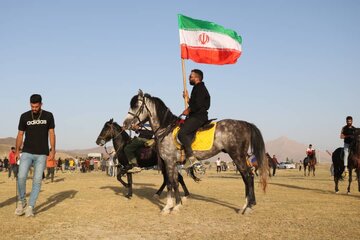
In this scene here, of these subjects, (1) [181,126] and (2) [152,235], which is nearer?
(2) [152,235]

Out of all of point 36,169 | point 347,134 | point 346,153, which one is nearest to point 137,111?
point 36,169

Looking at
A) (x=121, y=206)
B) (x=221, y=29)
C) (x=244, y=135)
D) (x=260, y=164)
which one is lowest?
(x=121, y=206)

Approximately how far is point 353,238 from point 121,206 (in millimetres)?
6575

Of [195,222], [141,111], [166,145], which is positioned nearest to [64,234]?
[195,222]

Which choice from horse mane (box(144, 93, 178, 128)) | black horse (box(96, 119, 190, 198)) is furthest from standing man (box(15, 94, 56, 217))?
black horse (box(96, 119, 190, 198))

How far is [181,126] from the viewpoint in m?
9.84

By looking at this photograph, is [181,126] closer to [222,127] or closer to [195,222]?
[222,127]

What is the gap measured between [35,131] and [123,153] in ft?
18.8

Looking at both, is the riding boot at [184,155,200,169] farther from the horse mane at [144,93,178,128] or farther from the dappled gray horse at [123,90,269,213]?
the horse mane at [144,93,178,128]

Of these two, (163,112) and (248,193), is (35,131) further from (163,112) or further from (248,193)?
(248,193)

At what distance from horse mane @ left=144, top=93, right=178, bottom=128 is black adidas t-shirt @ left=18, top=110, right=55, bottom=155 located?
298 cm

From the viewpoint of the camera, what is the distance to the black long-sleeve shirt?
9805 millimetres

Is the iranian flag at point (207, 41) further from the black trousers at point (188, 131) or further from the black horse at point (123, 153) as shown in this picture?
the black trousers at point (188, 131)

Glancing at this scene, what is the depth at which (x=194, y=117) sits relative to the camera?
9.79 meters
